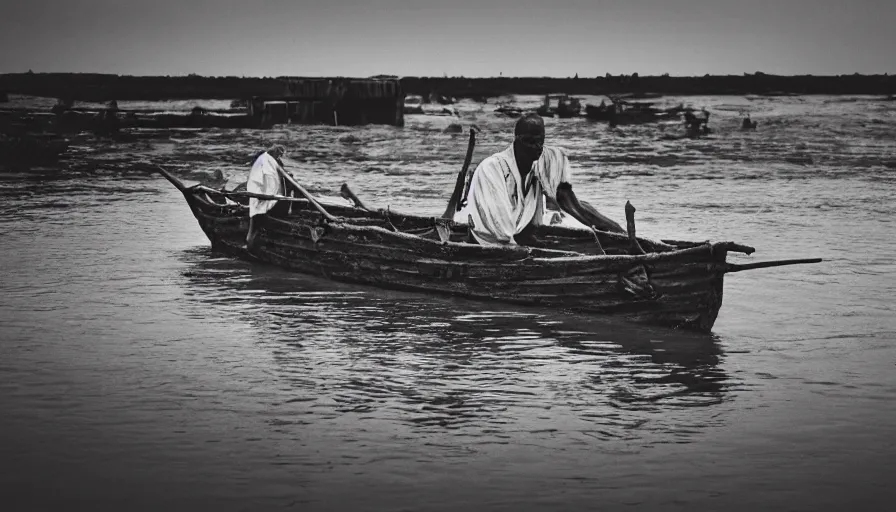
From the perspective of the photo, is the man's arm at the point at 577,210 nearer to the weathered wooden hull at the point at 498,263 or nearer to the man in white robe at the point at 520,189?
the man in white robe at the point at 520,189

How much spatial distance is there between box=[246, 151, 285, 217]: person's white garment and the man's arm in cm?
371

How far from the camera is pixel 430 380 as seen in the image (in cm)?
663

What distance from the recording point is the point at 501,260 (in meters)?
8.50

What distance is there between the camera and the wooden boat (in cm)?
754

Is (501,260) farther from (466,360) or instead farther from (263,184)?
(263,184)

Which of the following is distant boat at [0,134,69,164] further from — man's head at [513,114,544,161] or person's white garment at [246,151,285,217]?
man's head at [513,114,544,161]

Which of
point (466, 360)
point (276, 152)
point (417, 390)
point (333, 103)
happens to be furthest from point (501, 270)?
point (333, 103)

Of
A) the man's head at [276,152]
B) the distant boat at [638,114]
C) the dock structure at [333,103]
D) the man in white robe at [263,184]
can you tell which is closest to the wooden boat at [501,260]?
the man in white robe at [263,184]

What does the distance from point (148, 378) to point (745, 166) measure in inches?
864

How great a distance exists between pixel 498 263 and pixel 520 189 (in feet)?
2.14

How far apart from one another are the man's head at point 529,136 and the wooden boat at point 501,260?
0.78 m

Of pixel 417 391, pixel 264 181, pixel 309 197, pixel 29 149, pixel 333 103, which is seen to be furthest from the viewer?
pixel 333 103

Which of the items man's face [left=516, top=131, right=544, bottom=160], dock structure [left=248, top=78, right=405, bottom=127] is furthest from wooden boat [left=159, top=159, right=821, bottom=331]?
dock structure [left=248, top=78, right=405, bottom=127]

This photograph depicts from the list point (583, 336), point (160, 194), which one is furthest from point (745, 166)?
point (583, 336)
